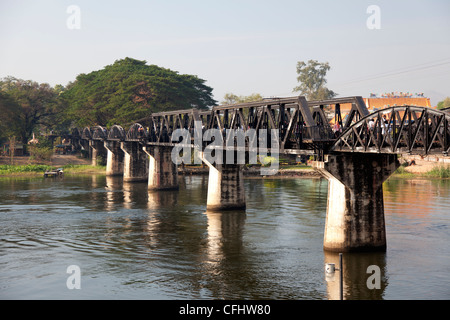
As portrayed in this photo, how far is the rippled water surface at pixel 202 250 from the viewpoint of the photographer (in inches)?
1423

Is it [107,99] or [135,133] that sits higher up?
[107,99]

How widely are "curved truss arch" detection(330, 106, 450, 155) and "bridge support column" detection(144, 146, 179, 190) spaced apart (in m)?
54.9

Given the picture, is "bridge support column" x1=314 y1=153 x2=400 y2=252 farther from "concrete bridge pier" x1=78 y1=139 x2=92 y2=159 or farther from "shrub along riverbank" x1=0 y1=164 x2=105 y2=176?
"concrete bridge pier" x1=78 y1=139 x2=92 y2=159

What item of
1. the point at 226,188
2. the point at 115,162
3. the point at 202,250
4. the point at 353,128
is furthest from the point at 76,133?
the point at 353,128

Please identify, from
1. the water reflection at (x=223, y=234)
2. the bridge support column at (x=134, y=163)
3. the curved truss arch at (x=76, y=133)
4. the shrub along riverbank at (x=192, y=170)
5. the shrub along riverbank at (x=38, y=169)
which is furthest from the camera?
the curved truss arch at (x=76, y=133)

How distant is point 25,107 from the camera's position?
154625mm

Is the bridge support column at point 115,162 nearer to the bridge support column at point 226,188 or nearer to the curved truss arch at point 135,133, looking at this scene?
the curved truss arch at point 135,133

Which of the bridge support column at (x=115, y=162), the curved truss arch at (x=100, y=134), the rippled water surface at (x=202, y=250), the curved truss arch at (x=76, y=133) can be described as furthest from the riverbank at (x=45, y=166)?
the rippled water surface at (x=202, y=250)

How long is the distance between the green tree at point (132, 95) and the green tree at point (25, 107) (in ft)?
19.9

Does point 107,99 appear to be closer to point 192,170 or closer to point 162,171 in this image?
point 192,170

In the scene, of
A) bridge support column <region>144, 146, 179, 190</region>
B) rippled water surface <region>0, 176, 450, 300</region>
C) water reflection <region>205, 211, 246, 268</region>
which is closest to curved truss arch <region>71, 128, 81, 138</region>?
bridge support column <region>144, 146, 179, 190</region>

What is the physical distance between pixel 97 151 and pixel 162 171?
177 ft

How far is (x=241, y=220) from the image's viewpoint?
207 ft
